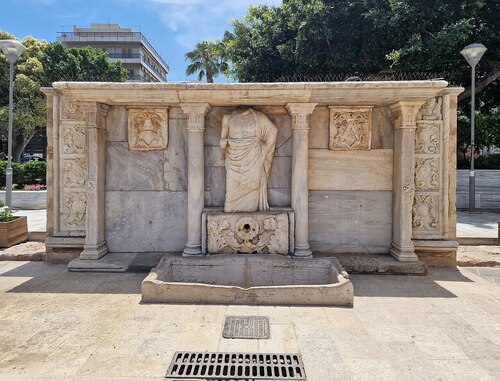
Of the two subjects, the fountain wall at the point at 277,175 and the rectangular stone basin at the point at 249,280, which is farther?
the fountain wall at the point at 277,175

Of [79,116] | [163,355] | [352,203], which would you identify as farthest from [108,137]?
[352,203]

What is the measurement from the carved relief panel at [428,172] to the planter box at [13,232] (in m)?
7.87

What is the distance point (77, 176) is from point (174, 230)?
1.99 m

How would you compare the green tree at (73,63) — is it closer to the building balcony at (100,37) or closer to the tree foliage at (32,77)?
the tree foliage at (32,77)

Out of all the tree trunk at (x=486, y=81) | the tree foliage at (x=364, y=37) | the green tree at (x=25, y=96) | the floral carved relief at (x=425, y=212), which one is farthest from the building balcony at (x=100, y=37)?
the floral carved relief at (x=425, y=212)

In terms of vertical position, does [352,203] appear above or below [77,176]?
below

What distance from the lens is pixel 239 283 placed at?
16.8ft

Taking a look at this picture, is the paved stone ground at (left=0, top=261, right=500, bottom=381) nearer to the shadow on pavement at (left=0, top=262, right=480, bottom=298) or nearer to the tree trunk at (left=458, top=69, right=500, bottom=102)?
the shadow on pavement at (left=0, top=262, right=480, bottom=298)

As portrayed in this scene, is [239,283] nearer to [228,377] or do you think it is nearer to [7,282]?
[228,377]

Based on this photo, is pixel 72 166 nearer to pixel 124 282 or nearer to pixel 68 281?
pixel 68 281

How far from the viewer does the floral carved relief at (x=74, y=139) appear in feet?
19.1

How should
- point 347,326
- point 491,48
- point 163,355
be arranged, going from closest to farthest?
point 163,355 → point 347,326 → point 491,48

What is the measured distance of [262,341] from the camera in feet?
10.8

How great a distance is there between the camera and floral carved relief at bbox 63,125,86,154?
5.82 m
